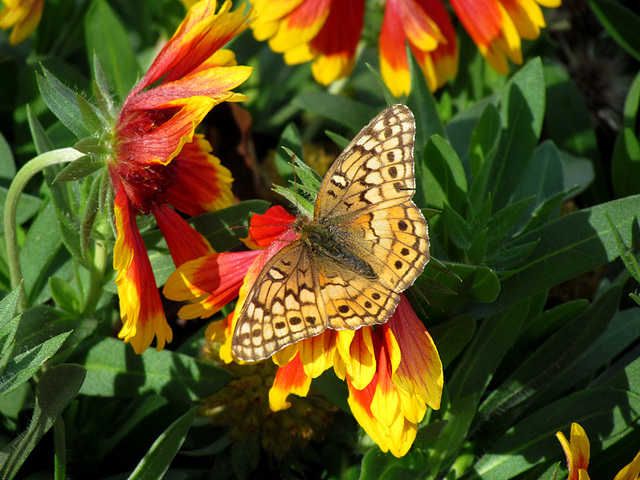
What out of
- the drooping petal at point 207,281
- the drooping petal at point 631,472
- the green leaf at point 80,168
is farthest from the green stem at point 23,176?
the drooping petal at point 631,472

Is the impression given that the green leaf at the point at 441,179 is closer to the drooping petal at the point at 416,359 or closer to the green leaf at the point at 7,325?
the drooping petal at the point at 416,359

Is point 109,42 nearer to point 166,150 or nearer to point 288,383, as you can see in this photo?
point 166,150

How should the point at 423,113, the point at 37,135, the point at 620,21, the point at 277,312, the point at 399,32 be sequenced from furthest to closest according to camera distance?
1. the point at 620,21
2. the point at 399,32
3. the point at 423,113
4. the point at 37,135
5. the point at 277,312

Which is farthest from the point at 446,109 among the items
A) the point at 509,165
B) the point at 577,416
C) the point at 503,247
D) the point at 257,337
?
the point at 257,337

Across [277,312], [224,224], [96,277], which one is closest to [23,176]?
[96,277]

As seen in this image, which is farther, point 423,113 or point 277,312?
point 423,113
